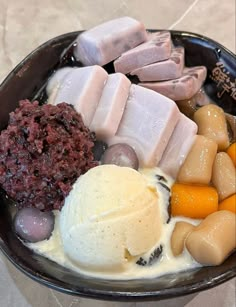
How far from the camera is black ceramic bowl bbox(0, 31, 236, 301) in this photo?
4.04 ft

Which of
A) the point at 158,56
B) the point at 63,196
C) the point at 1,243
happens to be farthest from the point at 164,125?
the point at 1,243

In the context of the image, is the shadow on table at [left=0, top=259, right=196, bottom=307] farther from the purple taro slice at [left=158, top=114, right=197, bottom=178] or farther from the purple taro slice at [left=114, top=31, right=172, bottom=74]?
A: the purple taro slice at [left=114, top=31, right=172, bottom=74]

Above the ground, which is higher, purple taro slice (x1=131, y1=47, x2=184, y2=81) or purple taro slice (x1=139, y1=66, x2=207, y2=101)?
purple taro slice (x1=131, y1=47, x2=184, y2=81)

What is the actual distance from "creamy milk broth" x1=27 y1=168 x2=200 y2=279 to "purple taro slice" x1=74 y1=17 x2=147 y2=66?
1.64 ft

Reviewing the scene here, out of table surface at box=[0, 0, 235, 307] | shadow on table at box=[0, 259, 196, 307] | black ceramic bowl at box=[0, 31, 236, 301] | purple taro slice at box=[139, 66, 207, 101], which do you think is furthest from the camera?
table surface at box=[0, 0, 235, 307]

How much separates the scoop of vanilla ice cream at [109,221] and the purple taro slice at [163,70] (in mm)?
417

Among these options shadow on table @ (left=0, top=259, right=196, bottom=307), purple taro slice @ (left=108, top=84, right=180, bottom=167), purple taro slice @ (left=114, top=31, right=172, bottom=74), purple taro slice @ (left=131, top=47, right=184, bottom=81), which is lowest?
shadow on table @ (left=0, top=259, right=196, bottom=307)

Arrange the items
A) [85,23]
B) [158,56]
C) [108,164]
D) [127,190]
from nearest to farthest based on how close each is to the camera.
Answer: [127,190], [108,164], [158,56], [85,23]

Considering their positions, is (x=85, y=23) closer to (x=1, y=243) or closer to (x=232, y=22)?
(x=232, y=22)

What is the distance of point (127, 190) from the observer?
133 cm

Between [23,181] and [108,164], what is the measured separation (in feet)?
0.81

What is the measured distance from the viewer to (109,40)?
5.41 ft

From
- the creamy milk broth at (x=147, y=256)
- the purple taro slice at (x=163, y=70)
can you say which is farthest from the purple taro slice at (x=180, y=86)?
the creamy milk broth at (x=147, y=256)

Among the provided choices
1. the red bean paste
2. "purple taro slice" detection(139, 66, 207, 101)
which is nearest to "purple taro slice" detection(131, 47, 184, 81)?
"purple taro slice" detection(139, 66, 207, 101)
